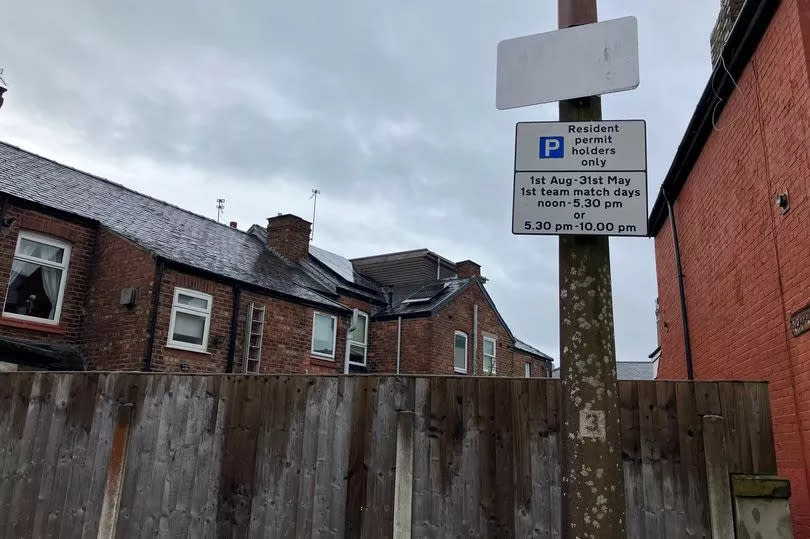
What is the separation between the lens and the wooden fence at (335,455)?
3.89 m

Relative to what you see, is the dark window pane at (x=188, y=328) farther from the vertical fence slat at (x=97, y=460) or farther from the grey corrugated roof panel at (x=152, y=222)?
the vertical fence slat at (x=97, y=460)

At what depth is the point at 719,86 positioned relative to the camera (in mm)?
6891

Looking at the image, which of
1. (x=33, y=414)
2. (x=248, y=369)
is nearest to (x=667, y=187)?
(x=33, y=414)

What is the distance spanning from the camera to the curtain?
47.1 feet

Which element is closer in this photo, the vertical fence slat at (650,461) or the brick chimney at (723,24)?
the vertical fence slat at (650,461)

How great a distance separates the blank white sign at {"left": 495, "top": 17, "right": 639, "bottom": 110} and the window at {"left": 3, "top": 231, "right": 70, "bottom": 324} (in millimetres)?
13872

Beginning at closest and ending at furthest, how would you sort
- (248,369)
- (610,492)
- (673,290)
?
(610,492), (673,290), (248,369)

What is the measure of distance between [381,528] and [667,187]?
25.0 feet

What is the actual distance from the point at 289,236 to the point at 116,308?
8915 mm

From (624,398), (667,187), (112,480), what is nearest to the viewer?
(624,398)

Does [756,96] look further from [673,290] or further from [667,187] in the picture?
[673,290]

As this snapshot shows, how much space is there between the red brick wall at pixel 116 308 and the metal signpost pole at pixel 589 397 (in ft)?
43.1

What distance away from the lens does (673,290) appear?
10.4m

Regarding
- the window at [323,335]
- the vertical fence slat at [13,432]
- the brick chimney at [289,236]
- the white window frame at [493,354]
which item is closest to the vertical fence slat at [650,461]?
the vertical fence slat at [13,432]
